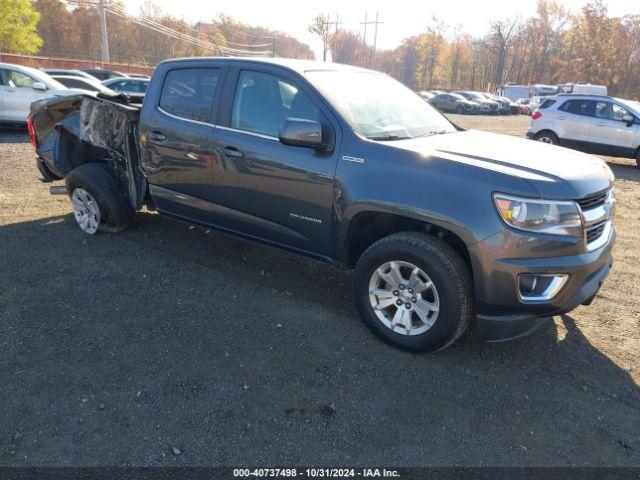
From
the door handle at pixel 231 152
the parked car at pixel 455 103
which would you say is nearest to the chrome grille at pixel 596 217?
the door handle at pixel 231 152

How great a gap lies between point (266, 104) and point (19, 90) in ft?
35.7

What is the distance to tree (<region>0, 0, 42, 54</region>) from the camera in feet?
132

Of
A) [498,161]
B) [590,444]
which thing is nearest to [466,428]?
[590,444]

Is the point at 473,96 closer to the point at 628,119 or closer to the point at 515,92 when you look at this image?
the point at 515,92

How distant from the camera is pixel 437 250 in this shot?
10.2ft

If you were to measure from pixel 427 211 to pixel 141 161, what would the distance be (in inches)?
122

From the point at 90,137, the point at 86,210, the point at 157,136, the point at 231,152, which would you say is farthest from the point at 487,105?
the point at 231,152

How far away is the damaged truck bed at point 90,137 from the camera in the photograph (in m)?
5.05

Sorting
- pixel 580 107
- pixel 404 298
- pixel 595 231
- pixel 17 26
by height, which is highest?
pixel 17 26

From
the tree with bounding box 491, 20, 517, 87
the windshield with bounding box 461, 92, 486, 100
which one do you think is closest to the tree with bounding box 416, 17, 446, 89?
the tree with bounding box 491, 20, 517, 87

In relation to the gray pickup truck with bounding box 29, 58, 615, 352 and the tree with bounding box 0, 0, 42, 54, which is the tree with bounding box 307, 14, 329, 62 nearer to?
the tree with bounding box 0, 0, 42, 54

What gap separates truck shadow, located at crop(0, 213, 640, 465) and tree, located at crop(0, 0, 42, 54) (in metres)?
46.2

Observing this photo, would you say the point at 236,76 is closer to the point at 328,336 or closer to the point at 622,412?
the point at 328,336

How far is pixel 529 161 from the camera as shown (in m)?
3.15
